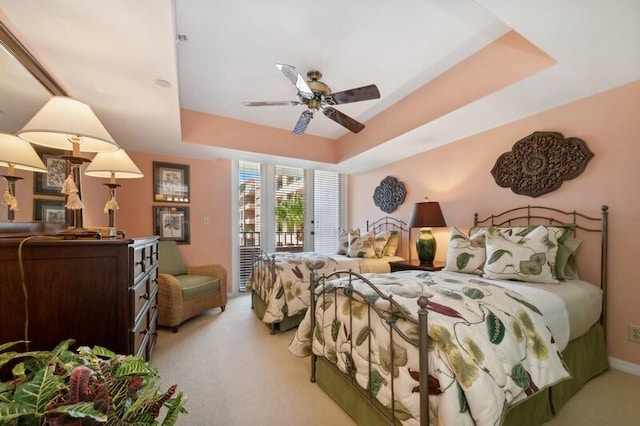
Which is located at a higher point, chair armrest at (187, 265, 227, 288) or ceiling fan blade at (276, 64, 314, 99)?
ceiling fan blade at (276, 64, 314, 99)

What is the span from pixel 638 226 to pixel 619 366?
44.0 inches

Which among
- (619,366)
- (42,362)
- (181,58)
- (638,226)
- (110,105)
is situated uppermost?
(181,58)

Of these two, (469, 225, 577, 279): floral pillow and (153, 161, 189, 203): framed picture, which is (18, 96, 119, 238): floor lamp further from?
(469, 225, 577, 279): floral pillow

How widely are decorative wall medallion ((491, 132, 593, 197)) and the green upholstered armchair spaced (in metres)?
3.67

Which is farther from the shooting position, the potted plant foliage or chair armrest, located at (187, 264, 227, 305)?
chair armrest, located at (187, 264, 227, 305)

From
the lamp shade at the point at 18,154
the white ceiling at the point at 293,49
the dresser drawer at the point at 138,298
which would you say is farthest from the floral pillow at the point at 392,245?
the lamp shade at the point at 18,154

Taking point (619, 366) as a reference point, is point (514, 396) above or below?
above

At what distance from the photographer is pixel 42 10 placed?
141cm

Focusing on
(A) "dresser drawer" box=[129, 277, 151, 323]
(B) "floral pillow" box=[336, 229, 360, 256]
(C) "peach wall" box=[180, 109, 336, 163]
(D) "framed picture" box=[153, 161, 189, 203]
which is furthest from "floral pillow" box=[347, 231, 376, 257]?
(D) "framed picture" box=[153, 161, 189, 203]

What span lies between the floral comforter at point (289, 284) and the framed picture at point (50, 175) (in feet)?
6.31

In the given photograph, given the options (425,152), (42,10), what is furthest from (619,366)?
(42,10)

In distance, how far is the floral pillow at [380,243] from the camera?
12.7ft

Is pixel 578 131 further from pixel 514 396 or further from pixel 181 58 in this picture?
pixel 181 58

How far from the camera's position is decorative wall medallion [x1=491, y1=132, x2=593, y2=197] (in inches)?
93.3
